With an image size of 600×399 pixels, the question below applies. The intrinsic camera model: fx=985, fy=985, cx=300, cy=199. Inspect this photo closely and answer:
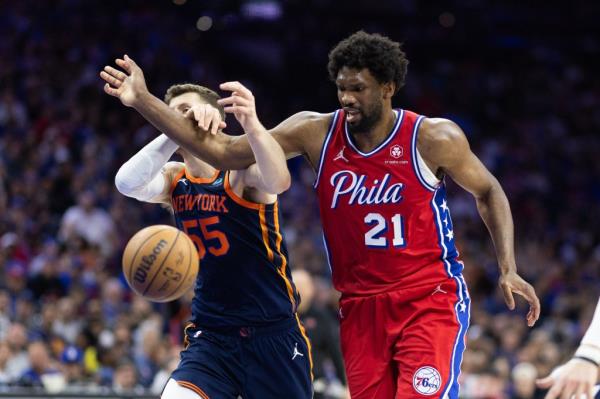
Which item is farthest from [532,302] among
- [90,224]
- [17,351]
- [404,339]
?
[90,224]

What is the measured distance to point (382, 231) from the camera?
204 inches

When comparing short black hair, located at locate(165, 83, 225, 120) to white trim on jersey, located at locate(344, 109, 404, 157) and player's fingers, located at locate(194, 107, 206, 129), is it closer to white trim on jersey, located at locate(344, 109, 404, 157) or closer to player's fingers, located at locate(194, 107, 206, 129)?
player's fingers, located at locate(194, 107, 206, 129)

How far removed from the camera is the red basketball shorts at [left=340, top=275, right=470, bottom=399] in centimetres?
501

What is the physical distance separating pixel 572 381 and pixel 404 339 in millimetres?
1788

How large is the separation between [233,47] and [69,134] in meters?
7.31

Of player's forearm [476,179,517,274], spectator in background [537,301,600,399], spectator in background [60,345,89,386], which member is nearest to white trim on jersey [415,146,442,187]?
player's forearm [476,179,517,274]

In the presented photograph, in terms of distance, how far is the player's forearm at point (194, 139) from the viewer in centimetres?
491

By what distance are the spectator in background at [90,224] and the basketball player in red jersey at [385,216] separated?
25.5 ft

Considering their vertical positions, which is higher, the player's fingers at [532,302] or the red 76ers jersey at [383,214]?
the red 76ers jersey at [383,214]

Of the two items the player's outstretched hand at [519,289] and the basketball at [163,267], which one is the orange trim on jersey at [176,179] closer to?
the basketball at [163,267]

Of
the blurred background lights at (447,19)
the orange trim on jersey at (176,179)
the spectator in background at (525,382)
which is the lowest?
the spectator in background at (525,382)

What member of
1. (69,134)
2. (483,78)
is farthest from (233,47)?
(69,134)

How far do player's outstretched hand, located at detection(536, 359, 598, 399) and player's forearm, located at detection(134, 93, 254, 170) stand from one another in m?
2.20

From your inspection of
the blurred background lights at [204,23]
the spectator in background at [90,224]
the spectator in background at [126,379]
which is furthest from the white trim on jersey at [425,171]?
the blurred background lights at [204,23]
